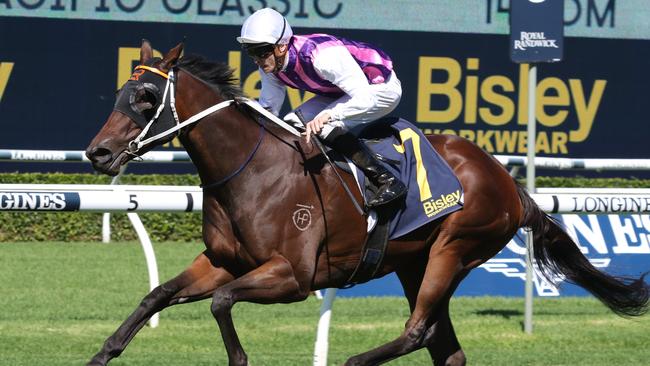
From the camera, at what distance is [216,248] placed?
15.9 feet

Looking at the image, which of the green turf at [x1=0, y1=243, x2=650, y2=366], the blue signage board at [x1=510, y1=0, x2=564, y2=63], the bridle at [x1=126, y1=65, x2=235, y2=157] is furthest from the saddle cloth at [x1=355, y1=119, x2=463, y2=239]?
the blue signage board at [x1=510, y1=0, x2=564, y2=63]

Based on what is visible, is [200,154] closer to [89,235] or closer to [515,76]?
[89,235]

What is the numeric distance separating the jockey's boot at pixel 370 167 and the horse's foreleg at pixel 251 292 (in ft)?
1.68

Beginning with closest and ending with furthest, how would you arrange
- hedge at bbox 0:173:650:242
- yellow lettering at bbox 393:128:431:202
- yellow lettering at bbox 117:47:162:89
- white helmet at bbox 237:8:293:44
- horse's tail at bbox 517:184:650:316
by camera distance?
white helmet at bbox 237:8:293:44 → yellow lettering at bbox 393:128:431:202 → horse's tail at bbox 517:184:650:316 → hedge at bbox 0:173:650:242 → yellow lettering at bbox 117:47:162:89

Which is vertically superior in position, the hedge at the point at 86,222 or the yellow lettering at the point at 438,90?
the yellow lettering at the point at 438,90

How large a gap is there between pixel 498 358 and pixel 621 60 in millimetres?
6902

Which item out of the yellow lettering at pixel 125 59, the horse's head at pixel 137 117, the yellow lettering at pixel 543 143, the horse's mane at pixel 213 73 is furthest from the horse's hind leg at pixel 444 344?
the yellow lettering at pixel 543 143

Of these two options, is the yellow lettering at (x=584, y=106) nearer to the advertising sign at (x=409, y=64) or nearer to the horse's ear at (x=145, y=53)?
the advertising sign at (x=409, y=64)

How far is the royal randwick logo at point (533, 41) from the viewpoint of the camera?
716 centimetres

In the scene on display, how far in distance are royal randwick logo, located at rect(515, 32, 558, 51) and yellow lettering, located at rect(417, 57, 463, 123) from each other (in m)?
4.81

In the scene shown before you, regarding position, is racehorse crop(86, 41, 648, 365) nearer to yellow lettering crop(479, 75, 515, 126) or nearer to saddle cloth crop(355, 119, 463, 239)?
saddle cloth crop(355, 119, 463, 239)

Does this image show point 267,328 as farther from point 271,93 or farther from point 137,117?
point 137,117

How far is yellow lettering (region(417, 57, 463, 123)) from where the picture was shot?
12.1 m

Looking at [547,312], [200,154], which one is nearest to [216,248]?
[200,154]
